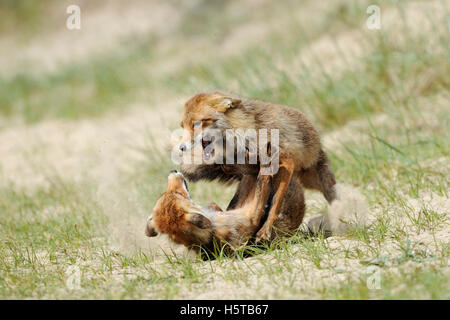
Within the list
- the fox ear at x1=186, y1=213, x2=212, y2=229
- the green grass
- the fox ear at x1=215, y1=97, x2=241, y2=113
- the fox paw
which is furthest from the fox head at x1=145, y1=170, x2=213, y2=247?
the fox ear at x1=215, y1=97, x2=241, y2=113

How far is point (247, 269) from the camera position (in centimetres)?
374

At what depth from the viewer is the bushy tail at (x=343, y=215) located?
429cm

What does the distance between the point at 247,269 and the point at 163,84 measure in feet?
24.7

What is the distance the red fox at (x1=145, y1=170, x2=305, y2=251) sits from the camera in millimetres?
3906

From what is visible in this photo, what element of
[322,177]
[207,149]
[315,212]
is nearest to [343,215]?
[322,177]

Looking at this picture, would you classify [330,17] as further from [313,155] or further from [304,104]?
[313,155]

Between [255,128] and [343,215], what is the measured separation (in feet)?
3.18

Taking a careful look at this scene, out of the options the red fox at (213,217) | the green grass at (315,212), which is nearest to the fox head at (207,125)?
the red fox at (213,217)

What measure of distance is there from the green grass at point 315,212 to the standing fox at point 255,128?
40 cm

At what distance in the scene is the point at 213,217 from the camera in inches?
160

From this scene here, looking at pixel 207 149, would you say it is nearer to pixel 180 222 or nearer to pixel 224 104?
pixel 224 104
